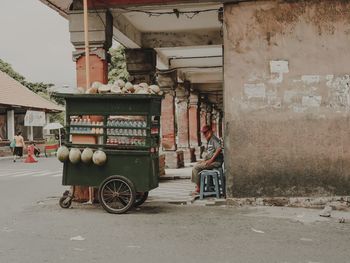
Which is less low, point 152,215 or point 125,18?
point 125,18

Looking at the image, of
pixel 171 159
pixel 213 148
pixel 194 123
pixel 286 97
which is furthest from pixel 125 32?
pixel 194 123

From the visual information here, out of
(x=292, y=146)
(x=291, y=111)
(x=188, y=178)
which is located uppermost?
(x=291, y=111)

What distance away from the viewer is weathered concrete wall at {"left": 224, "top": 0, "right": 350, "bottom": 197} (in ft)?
28.2

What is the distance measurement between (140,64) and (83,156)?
21.2ft

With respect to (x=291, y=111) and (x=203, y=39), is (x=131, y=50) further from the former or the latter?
(x=291, y=111)

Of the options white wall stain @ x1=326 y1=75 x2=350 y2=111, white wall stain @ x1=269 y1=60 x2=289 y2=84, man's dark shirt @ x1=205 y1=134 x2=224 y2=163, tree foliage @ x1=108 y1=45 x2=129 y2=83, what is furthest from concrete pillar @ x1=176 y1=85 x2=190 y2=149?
tree foliage @ x1=108 y1=45 x2=129 y2=83

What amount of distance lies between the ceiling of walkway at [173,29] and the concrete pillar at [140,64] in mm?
222

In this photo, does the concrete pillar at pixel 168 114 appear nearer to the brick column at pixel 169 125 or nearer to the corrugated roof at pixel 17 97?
the brick column at pixel 169 125

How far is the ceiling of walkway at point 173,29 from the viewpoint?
10117 millimetres

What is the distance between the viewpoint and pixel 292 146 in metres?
8.68

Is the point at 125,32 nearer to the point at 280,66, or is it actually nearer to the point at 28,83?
the point at 280,66

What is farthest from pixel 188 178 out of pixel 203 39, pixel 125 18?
pixel 125 18

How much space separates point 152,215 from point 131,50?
286 inches

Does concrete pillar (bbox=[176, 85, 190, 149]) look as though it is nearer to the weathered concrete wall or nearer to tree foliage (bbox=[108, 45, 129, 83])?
the weathered concrete wall
